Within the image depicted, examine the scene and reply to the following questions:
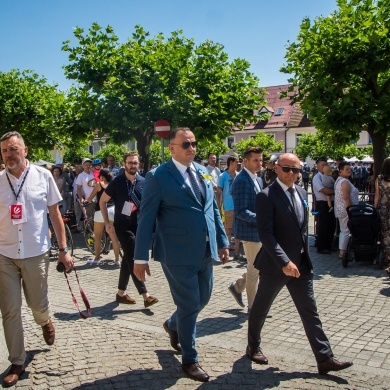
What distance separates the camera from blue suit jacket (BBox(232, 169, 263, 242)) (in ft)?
19.8

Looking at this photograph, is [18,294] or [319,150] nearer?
[18,294]

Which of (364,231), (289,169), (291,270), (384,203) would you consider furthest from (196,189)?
(364,231)

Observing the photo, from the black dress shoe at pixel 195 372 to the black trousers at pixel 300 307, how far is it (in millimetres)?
656

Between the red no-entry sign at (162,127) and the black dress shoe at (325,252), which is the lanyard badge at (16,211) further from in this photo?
the red no-entry sign at (162,127)

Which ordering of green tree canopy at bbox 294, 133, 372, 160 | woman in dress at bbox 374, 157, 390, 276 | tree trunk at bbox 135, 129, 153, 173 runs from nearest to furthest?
woman in dress at bbox 374, 157, 390, 276
tree trunk at bbox 135, 129, 153, 173
green tree canopy at bbox 294, 133, 372, 160

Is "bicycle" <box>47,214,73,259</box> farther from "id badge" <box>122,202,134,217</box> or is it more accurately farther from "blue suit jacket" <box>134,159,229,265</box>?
"blue suit jacket" <box>134,159,229,265</box>

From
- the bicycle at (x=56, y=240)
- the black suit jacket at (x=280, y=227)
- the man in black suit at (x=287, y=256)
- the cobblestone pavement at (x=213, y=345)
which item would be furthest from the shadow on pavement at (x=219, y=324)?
the bicycle at (x=56, y=240)

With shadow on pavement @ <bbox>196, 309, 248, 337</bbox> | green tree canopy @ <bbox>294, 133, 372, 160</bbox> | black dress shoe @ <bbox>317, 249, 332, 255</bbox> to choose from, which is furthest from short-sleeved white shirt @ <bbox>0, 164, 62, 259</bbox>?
green tree canopy @ <bbox>294, 133, 372, 160</bbox>

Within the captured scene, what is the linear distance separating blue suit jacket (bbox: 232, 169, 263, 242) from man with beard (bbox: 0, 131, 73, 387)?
2.23 metres

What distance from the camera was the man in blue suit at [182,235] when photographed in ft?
14.5

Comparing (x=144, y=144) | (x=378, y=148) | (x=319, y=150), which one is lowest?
(x=378, y=148)

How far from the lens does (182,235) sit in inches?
175

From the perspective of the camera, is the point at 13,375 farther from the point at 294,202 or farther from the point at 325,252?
the point at 325,252

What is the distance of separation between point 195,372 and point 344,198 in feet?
20.8
